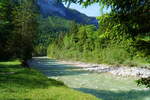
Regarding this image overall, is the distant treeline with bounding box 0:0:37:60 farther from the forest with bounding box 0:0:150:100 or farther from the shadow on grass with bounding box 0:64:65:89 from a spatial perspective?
the shadow on grass with bounding box 0:64:65:89

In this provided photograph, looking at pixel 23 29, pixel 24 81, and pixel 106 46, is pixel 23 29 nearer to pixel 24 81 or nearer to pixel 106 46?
pixel 106 46

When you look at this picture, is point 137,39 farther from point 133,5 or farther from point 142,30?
point 133,5

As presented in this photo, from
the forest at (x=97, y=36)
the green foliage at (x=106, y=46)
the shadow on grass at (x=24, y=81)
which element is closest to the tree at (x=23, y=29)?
the forest at (x=97, y=36)

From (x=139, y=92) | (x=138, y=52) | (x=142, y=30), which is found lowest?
(x=139, y=92)

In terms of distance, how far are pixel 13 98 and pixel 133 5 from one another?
9789 mm

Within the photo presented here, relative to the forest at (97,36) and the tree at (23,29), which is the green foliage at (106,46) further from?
the tree at (23,29)

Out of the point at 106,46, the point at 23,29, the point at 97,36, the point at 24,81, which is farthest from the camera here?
the point at 106,46

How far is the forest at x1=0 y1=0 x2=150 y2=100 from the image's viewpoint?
686 centimetres

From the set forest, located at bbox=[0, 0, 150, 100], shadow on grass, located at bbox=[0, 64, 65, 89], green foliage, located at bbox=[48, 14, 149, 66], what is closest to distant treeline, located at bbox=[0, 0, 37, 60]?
forest, located at bbox=[0, 0, 150, 100]

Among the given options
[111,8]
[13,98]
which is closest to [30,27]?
[13,98]

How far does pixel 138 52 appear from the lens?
24.6 ft

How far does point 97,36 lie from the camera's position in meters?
10.4

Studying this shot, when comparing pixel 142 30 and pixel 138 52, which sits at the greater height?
pixel 142 30

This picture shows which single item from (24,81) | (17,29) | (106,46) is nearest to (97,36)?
(24,81)
